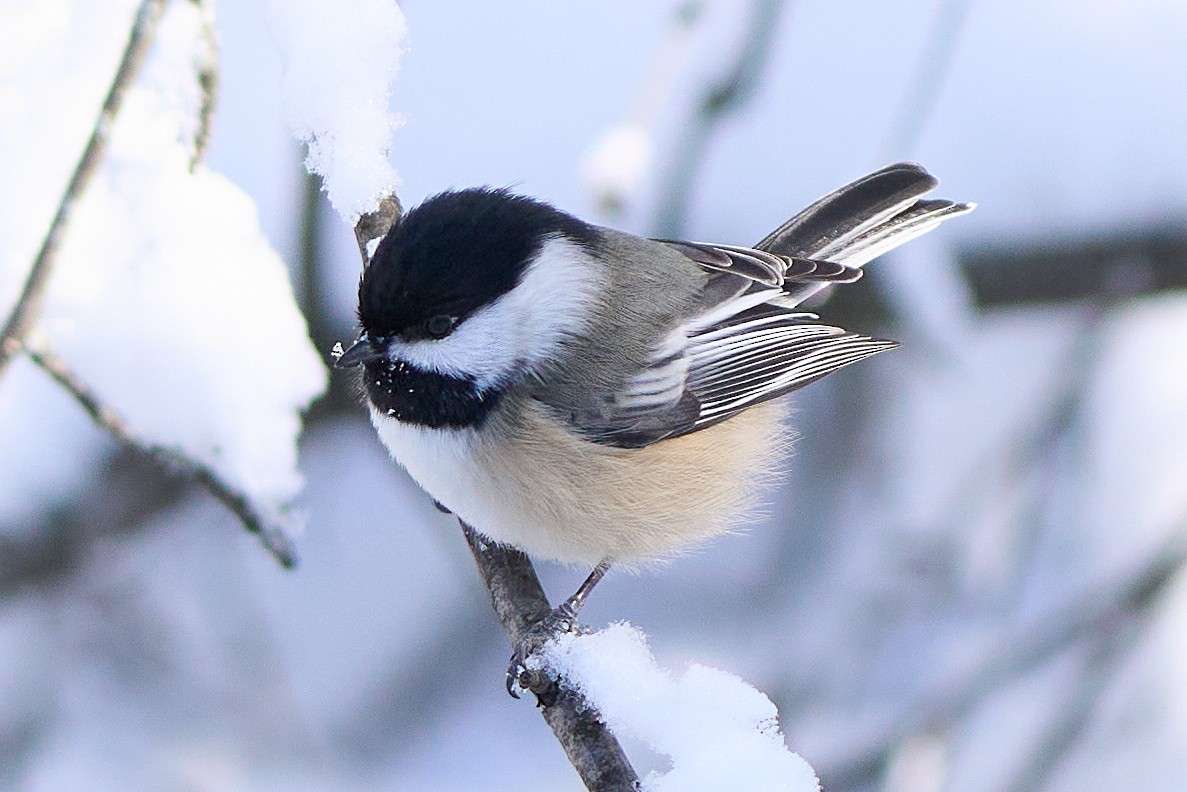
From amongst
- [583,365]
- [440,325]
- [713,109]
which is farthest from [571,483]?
[713,109]

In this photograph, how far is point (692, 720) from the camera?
1.38 m

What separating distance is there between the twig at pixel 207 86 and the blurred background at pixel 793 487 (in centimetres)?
103

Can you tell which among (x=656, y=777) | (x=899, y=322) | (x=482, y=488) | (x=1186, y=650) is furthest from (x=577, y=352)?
(x=1186, y=650)

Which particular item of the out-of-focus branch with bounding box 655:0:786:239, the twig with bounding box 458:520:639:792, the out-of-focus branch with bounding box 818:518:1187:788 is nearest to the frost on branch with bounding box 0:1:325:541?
the twig with bounding box 458:520:639:792

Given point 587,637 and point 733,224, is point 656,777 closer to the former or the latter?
point 587,637

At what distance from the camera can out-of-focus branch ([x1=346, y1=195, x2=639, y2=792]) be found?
4.94 feet

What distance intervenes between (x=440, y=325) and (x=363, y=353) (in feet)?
0.40

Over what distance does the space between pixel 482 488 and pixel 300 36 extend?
0.72 metres

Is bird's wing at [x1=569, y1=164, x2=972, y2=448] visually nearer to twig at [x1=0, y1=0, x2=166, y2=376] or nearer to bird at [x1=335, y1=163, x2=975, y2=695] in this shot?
bird at [x1=335, y1=163, x2=975, y2=695]

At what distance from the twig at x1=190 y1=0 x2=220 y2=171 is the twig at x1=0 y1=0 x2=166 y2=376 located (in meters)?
0.33

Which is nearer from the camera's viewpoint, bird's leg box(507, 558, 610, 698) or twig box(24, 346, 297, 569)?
twig box(24, 346, 297, 569)

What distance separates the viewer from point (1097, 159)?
3.80m

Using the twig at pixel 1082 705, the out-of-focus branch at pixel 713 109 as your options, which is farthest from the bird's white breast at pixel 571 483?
the twig at pixel 1082 705

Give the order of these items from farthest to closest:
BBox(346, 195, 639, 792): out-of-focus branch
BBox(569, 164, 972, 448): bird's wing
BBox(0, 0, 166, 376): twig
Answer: BBox(569, 164, 972, 448): bird's wing < BBox(346, 195, 639, 792): out-of-focus branch < BBox(0, 0, 166, 376): twig
